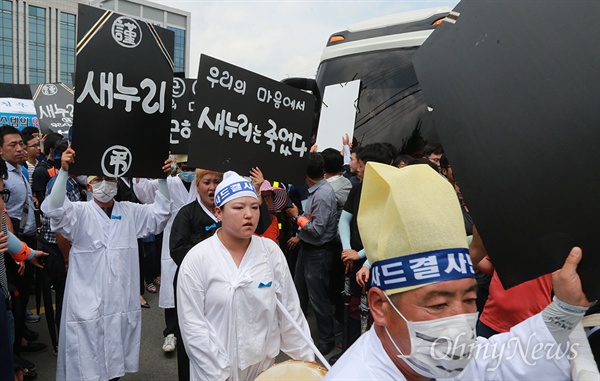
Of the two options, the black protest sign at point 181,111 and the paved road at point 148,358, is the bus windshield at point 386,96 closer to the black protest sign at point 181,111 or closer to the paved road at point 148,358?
the black protest sign at point 181,111

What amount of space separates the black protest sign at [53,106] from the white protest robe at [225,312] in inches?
270

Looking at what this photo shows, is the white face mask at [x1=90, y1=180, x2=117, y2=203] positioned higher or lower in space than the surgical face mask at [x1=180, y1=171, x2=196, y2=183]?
lower

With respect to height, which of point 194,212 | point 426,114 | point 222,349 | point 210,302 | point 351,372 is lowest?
point 222,349

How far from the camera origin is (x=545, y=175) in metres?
1.15

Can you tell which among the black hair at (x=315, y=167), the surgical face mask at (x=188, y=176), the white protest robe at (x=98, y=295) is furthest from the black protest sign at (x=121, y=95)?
the surgical face mask at (x=188, y=176)

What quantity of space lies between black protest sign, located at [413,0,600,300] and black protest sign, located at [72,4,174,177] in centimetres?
274

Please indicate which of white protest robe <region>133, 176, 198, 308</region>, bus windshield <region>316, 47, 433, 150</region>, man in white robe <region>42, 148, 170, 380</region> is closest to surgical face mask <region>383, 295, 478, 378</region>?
man in white robe <region>42, 148, 170, 380</region>

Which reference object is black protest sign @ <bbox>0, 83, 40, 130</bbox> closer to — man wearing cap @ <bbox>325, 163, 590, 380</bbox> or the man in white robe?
the man in white robe

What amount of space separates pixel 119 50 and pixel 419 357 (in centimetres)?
309

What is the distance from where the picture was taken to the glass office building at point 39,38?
175 feet

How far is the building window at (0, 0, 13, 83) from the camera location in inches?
2079

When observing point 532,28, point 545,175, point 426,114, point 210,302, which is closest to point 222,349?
point 210,302

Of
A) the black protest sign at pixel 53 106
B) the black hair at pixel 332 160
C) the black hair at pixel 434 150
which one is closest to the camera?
the black hair at pixel 434 150

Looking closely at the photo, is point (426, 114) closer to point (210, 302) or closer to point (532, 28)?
point (210, 302)
